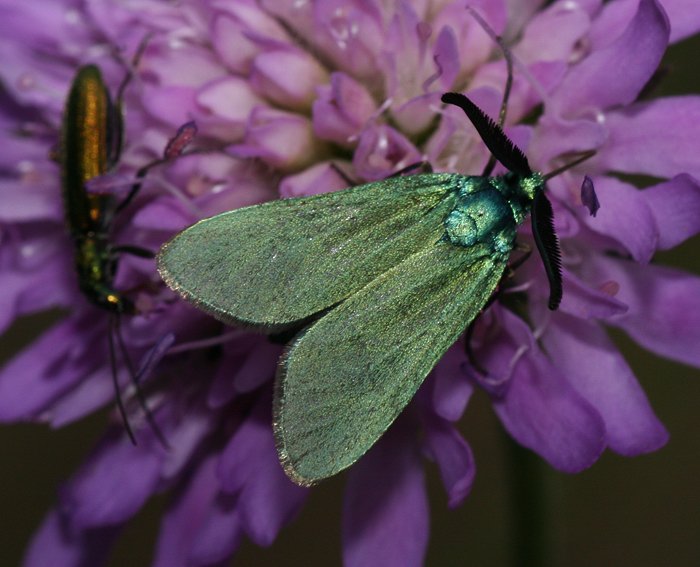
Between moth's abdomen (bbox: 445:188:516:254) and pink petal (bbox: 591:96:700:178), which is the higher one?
pink petal (bbox: 591:96:700:178)

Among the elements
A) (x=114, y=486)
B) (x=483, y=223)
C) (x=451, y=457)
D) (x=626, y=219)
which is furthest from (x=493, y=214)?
(x=114, y=486)

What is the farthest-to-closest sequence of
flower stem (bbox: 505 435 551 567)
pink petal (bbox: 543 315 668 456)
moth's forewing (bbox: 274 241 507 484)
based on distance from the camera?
flower stem (bbox: 505 435 551 567) → pink petal (bbox: 543 315 668 456) → moth's forewing (bbox: 274 241 507 484)

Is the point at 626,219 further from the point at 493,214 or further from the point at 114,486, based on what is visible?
the point at 114,486

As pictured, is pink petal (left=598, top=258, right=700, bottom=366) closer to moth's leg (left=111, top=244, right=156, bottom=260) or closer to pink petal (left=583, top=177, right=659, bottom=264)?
pink petal (left=583, top=177, right=659, bottom=264)

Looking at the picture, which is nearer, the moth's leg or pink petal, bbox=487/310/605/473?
pink petal, bbox=487/310/605/473

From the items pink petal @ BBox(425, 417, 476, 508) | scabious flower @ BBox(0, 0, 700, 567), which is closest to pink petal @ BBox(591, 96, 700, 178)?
scabious flower @ BBox(0, 0, 700, 567)

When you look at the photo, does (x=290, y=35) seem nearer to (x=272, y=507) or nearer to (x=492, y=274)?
(x=492, y=274)

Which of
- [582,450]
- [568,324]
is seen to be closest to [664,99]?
[568,324]
